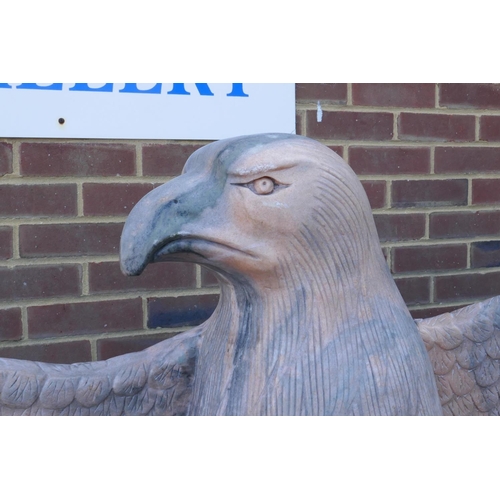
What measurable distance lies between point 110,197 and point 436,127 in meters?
1.08

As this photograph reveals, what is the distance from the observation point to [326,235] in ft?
3.19

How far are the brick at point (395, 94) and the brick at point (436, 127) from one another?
41 mm

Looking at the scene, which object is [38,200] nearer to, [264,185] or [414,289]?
[264,185]

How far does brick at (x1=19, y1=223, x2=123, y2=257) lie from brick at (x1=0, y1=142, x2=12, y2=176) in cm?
16

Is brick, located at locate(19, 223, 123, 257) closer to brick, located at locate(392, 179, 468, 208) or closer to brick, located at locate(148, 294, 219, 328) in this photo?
brick, located at locate(148, 294, 219, 328)

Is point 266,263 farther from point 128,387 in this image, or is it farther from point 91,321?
point 91,321

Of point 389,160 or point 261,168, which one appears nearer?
point 261,168

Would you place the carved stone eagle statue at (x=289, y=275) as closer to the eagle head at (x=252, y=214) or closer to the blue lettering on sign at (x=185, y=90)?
the eagle head at (x=252, y=214)

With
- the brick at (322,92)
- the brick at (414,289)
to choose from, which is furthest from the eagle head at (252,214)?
the brick at (414,289)

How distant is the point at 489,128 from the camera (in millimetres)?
2076

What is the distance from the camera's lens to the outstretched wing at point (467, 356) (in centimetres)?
133

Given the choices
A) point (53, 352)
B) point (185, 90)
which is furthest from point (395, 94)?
point (53, 352)

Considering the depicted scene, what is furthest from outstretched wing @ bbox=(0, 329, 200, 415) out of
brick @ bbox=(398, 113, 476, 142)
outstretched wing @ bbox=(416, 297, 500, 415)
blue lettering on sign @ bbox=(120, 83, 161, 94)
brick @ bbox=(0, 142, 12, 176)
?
brick @ bbox=(398, 113, 476, 142)

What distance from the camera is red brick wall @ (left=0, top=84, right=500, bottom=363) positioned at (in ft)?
5.43
